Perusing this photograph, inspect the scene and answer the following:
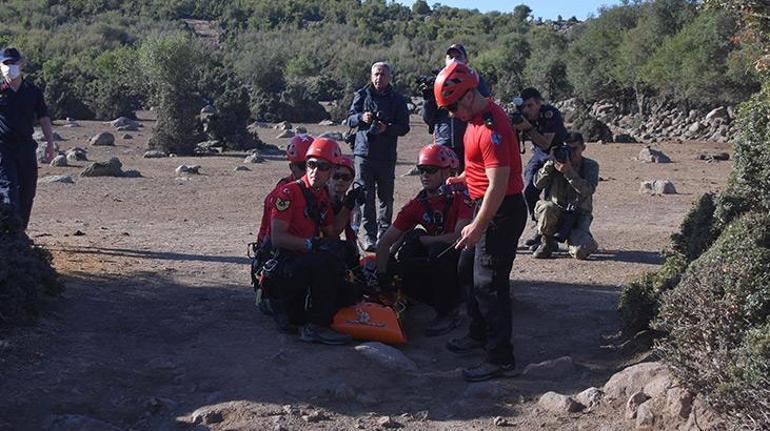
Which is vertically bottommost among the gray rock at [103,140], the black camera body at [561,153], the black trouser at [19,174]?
the gray rock at [103,140]

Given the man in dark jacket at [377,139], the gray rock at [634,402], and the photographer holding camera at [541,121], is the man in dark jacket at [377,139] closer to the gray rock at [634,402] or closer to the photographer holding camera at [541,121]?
the photographer holding camera at [541,121]

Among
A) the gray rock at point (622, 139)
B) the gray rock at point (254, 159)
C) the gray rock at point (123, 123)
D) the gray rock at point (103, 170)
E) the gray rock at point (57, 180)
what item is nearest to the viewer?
the gray rock at point (57, 180)

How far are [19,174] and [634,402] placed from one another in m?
6.15

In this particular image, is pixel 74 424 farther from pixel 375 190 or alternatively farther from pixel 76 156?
pixel 76 156

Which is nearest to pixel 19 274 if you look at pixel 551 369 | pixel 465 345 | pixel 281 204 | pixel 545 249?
pixel 281 204

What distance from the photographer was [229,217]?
14.2m

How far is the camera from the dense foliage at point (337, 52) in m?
34.7

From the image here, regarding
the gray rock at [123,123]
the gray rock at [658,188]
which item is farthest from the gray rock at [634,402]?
the gray rock at [123,123]

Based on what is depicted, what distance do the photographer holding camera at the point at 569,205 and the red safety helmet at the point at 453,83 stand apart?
3.98 m

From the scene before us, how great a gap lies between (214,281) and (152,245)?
2.39 meters

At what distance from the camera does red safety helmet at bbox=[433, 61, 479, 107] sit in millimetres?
5996

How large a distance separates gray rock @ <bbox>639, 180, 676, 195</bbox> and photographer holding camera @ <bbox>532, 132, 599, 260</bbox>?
6.86 meters

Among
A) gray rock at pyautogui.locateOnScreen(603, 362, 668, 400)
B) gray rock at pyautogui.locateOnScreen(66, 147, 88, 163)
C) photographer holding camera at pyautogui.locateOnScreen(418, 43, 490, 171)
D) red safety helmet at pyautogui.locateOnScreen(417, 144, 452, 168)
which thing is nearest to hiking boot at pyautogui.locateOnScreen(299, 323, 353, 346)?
red safety helmet at pyautogui.locateOnScreen(417, 144, 452, 168)

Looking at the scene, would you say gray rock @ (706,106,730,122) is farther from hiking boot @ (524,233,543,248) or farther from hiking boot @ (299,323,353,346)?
hiking boot @ (299,323,353,346)
